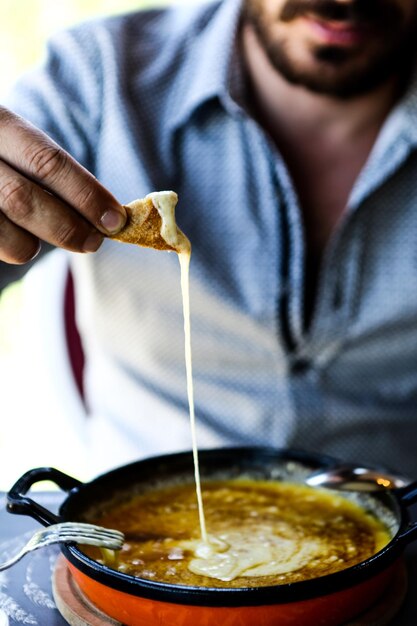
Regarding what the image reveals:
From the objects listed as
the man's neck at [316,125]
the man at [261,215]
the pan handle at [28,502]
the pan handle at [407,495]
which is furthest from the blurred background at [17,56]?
the pan handle at [407,495]

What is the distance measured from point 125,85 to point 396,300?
0.83 m

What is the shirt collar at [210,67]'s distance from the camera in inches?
75.4

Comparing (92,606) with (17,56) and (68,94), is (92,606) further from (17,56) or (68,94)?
(17,56)

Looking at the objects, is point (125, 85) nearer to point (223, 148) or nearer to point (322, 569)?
point (223, 148)

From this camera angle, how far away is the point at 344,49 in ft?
6.10

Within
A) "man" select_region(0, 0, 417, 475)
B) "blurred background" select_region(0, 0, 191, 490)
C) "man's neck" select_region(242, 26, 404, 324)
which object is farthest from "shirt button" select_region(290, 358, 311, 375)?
"blurred background" select_region(0, 0, 191, 490)

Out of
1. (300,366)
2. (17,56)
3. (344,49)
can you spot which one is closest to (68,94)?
(344,49)

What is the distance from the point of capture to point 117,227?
3.77ft

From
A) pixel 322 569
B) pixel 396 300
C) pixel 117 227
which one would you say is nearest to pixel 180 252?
pixel 117 227

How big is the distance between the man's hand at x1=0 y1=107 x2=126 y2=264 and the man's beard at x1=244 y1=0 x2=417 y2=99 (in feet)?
2.90

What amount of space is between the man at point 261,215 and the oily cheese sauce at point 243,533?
59 cm

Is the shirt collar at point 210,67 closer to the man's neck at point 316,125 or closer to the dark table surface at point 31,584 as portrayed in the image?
the man's neck at point 316,125

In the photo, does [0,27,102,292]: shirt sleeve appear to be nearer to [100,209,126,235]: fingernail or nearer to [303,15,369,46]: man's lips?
[303,15,369,46]: man's lips

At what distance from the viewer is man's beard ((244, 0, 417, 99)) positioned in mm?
1811
